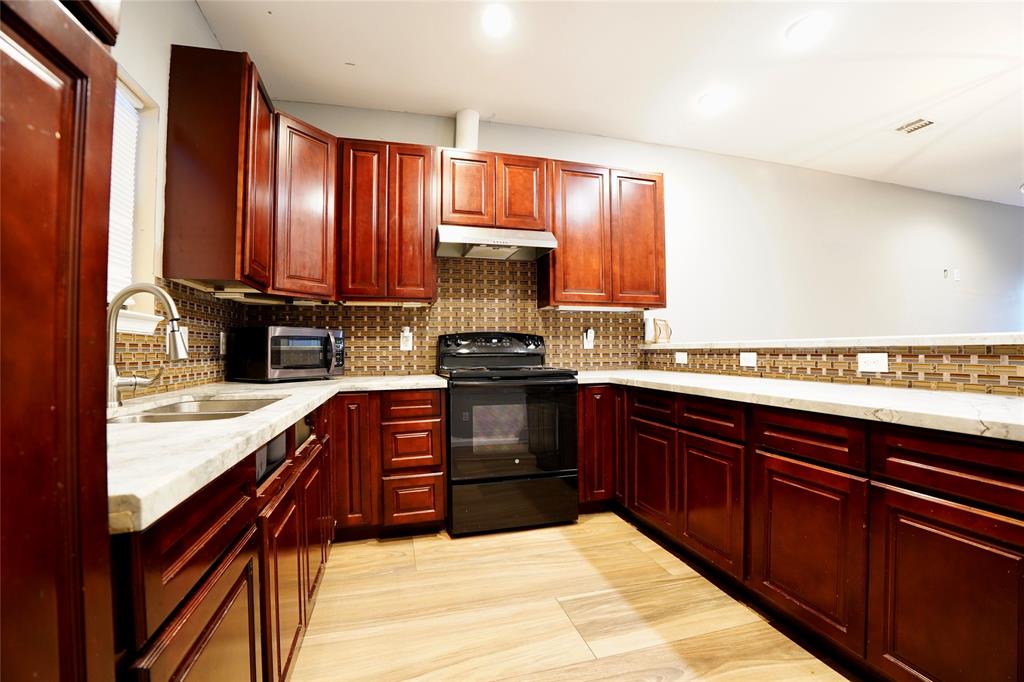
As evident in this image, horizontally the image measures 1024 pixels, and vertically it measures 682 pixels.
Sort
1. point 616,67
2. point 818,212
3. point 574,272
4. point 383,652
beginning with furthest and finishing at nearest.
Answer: point 818,212 < point 574,272 < point 616,67 < point 383,652

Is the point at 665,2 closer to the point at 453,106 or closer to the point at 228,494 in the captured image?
the point at 453,106

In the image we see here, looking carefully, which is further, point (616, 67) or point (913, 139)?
point (913, 139)

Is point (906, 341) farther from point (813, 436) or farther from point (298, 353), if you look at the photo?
point (298, 353)

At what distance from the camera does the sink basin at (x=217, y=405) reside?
4.99 ft

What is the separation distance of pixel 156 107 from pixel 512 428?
2200 mm

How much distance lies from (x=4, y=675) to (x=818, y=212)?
16.9 ft

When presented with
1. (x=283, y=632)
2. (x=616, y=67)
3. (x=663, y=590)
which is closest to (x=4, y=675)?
(x=283, y=632)

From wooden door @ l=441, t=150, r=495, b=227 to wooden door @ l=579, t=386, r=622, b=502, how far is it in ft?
4.25

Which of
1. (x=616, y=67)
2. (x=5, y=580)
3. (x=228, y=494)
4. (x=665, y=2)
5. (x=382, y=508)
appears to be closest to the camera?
(x=5, y=580)

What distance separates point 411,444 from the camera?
2410 mm

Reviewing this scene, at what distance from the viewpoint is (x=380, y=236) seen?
2633mm

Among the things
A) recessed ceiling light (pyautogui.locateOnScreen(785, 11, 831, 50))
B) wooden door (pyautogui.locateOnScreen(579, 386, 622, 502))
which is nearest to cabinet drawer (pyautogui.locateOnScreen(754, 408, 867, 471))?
wooden door (pyautogui.locateOnScreen(579, 386, 622, 502))

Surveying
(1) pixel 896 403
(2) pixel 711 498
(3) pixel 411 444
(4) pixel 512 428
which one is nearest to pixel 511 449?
(4) pixel 512 428

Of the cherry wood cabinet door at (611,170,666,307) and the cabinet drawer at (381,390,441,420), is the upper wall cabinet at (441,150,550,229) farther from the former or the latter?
the cabinet drawer at (381,390,441,420)
